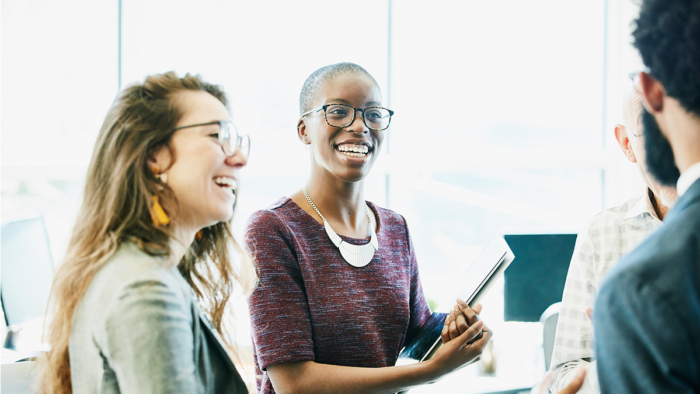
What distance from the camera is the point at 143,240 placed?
34.5 inches

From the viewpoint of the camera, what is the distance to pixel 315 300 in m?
1.26

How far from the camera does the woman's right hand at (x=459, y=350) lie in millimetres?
1285

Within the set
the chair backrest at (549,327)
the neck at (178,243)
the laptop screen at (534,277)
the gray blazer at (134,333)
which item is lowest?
the chair backrest at (549,327)

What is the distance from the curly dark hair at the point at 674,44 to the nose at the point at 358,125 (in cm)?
81

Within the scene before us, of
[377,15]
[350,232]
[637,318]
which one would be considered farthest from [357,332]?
[377,15]

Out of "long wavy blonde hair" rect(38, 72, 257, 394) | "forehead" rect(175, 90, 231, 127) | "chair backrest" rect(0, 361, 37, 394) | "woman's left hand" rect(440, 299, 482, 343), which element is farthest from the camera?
"chair backrest" rect(0, 361, 37, 394)

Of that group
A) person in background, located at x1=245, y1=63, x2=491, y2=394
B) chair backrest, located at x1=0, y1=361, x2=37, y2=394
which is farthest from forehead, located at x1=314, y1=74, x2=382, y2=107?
chair backrest, located at x1=0, y1=361, x2=37, y2=394

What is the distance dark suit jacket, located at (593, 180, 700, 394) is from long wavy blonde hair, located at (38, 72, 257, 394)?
670 millimetres

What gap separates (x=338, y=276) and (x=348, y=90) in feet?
1.61

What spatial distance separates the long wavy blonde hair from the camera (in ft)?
2.81

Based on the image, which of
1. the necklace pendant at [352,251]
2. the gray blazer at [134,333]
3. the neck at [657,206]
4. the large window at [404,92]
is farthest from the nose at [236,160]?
the large window at [404,92]

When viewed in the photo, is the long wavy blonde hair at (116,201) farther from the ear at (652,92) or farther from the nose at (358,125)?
the ear at (652,92)

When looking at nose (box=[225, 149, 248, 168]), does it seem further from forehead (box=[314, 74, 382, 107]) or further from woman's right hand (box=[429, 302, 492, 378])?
woman's right hand (box=[429, 302, 492, 378])

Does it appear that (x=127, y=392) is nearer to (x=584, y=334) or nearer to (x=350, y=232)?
(x=350, y=232)
